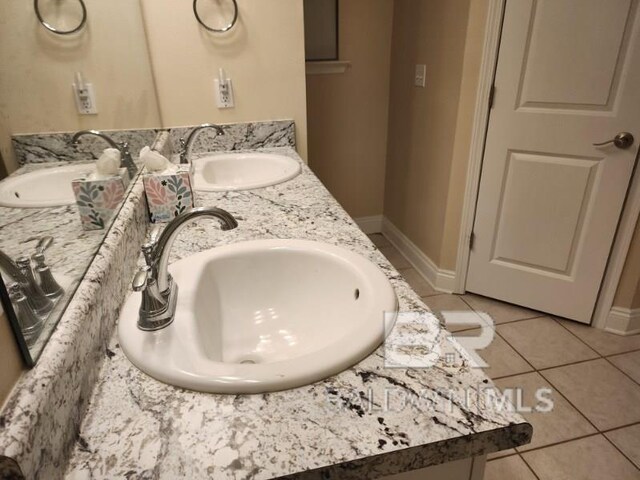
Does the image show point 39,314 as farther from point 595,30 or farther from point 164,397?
point 595,30

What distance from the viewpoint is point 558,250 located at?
2.08 m

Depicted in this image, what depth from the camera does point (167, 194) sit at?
116 centimetres

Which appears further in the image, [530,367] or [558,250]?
[558,250]

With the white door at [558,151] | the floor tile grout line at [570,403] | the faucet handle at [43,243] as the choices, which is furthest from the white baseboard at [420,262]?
the faucet handle at [43,243]

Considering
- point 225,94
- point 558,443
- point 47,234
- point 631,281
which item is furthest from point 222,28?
point 631,281

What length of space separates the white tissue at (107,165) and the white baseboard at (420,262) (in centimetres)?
190

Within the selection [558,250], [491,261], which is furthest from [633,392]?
[491,261]

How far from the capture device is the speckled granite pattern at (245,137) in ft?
5.98

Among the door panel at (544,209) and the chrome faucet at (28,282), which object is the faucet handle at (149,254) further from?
the door panel at (544,209)

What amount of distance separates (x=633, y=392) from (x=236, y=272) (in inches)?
67.9

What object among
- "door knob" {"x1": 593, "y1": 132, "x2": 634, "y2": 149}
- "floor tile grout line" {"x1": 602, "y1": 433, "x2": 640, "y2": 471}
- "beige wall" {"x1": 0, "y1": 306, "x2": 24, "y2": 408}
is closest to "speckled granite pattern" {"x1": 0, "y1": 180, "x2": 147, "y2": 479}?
"beige wall" {"x1": 0, "y1": 306, "x2": 24, "y2": 408}

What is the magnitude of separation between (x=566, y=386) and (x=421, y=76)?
1724 mm

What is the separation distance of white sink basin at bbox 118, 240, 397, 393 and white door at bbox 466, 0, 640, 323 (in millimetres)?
1456

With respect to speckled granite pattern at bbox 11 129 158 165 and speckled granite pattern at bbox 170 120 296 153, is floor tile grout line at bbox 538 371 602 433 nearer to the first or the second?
speckled granite pattern at bbox 170 120 296 153
